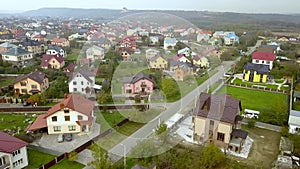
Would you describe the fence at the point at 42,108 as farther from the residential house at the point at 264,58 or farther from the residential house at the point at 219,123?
the residential house at the point at 264,58

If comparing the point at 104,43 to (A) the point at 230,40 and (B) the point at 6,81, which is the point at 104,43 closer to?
(B) the point at 6,81

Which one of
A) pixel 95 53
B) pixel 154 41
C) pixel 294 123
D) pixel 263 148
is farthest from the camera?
pixel 154 41

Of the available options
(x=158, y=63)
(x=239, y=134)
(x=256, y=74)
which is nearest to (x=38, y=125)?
(x=239, y=134)

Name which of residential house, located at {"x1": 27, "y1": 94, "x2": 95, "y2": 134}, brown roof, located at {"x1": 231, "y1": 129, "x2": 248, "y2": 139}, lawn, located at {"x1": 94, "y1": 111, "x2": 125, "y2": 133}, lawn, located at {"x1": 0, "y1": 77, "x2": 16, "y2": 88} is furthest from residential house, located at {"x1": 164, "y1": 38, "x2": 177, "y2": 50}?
brown roof, located at {"x1": 231, "y1": 129, "x2": 248, "y2": 139}

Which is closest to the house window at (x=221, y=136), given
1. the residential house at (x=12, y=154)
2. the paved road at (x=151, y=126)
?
the paved road at (x=151, y=126)

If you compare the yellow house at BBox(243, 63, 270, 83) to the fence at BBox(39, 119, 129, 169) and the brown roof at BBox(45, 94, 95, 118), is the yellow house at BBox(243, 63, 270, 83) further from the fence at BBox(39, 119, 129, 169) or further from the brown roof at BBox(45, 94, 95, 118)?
the brown roof at BBox(45, 94, 95, 118)

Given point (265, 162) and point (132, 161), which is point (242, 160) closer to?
point (265, 162)
